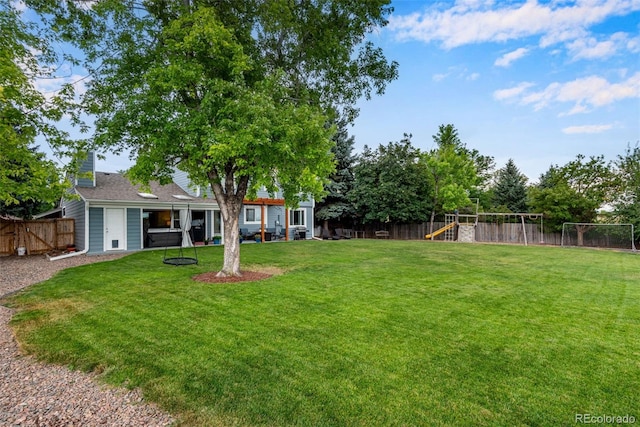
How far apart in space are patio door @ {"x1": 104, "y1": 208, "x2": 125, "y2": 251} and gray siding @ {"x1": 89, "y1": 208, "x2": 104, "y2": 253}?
145 mm

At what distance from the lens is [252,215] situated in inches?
769

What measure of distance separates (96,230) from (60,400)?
1259 cm

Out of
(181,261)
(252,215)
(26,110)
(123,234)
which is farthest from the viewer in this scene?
(252,215)

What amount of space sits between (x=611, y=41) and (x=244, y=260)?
14.6 meters

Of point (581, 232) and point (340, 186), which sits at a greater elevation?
point (340, 186)

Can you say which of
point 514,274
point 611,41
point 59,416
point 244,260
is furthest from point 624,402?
point 611,41

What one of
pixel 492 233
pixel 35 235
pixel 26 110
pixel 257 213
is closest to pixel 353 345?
pixel 26 110

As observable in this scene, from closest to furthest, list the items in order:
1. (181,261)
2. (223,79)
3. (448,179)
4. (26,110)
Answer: (26,110), (223,79), (181,261), (448,179)

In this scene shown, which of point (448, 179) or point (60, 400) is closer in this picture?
point (60, 400)

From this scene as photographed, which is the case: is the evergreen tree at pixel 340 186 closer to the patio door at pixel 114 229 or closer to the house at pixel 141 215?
the house at pixel 141 215

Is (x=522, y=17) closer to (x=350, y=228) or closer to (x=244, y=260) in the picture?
(x=244, y=260)

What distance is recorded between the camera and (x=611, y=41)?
1128 cm

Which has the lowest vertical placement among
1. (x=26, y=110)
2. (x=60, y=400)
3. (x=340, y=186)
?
(x=60, y=400)

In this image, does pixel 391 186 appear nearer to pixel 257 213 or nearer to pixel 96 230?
pixel 257 213
